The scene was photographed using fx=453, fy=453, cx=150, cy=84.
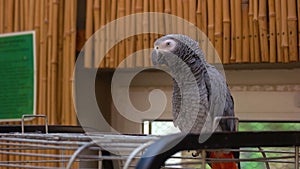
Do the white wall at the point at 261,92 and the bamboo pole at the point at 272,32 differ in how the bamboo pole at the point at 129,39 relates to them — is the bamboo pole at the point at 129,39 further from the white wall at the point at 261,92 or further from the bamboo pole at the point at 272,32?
the bamboo pole at the point at 272,32

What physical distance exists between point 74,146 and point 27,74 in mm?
777

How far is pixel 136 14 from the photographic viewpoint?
1.14 m

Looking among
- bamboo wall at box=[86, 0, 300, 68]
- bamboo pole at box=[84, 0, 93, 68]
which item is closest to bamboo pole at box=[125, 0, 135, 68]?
bamboo wall at box=[86, 0, 300, 68]

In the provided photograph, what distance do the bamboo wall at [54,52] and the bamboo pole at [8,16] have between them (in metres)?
0.04

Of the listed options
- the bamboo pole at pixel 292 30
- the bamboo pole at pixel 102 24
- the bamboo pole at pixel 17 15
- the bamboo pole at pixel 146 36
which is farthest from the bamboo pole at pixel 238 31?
the bamboo pole at pixel 17 15

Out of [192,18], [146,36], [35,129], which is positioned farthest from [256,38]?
[35,129]

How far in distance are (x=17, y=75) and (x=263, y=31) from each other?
70 centimetres

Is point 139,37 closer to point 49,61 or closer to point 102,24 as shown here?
point 102,24

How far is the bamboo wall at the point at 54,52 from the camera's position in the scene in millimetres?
1210

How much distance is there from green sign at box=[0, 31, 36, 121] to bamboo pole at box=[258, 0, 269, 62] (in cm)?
63

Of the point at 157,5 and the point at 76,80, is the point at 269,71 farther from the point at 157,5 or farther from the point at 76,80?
the point at 76,80

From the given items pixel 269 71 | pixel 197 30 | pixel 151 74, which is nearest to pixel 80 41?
pixel 151 74

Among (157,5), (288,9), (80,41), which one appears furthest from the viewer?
(80,41)

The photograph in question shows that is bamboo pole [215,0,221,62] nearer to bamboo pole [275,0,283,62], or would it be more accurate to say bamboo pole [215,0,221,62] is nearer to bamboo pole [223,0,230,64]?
bamboo pole [223,0,230,64]
